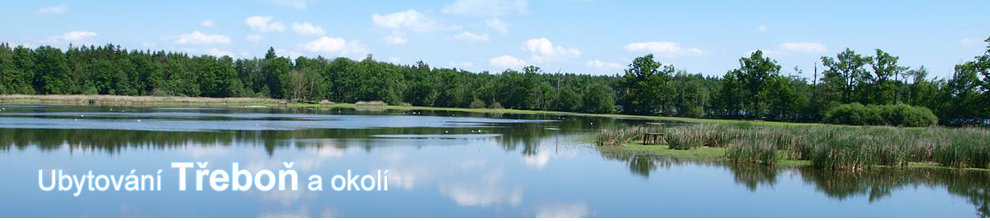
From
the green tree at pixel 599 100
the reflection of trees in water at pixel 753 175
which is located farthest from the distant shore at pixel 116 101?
the reflection of trees in water at pixel 753 175

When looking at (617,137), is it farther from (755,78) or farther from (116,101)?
(116,101)

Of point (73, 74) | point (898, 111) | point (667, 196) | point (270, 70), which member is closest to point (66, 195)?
point (667, 196)

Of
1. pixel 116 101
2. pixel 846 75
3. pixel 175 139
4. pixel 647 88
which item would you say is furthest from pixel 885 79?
pixel 116 101

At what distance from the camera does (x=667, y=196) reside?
19500mm

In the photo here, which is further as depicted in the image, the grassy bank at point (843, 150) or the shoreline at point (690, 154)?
the shoreline at point (690, 154)

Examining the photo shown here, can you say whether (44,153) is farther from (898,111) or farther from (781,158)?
(898,111)

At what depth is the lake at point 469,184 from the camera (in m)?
16.9

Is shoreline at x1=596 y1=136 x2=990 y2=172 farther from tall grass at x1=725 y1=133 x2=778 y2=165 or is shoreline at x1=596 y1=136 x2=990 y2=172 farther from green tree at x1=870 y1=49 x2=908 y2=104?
green tree at x1=870 y1=49 x2=908 y2=104

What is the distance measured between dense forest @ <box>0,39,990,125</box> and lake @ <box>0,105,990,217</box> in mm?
41343

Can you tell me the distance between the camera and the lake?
1689 cm

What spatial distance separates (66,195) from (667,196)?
45.4 feet

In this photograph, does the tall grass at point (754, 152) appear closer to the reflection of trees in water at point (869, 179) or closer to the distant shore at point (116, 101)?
the reflection of trees in water at point (869, 179)

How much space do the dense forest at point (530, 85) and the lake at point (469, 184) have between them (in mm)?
41343

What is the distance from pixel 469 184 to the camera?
21.0 metres
